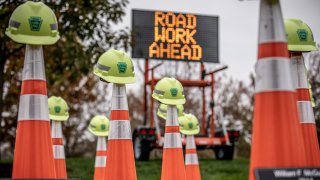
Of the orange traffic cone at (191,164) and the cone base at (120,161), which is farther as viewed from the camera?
the orange traffic cone at (191,164)

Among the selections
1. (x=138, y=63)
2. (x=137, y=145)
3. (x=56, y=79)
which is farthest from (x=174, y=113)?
(x=138, y=63)

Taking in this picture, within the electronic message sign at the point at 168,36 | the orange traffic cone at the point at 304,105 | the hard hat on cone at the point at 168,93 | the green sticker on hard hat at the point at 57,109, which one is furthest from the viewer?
→ the electronic message sign at the point at 168,36

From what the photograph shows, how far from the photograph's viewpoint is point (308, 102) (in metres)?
6.48

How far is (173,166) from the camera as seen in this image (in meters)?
8.76

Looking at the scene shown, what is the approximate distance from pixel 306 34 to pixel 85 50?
36.4 ft

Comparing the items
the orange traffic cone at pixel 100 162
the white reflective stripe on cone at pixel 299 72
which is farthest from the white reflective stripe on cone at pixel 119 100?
the orange traffic cone at pixel 100 162

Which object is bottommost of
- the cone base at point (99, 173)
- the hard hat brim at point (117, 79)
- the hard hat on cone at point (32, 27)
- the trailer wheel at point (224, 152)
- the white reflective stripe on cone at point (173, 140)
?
the trailer wheel at point (224, 152)

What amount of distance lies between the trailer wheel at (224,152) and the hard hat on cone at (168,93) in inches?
516

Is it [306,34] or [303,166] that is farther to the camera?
[306,34]

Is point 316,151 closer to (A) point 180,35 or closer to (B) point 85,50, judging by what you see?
(B) point 85,50

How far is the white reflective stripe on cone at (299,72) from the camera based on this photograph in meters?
6.44

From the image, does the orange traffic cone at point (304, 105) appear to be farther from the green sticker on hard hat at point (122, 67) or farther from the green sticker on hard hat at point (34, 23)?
the green sticker on hard hat at point (34, 23)

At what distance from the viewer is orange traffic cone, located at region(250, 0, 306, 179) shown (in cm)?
488

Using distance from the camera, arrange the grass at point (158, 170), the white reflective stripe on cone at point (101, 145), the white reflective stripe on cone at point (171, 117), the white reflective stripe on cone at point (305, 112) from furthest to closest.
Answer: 1. the grass at point (158, 170)
2. the white reflective stripe on cone at point (101, 145)
3. the white reflective stripe on cone at point (171, 117)
4. the white reflective stripe on cone at point (305, 112)
